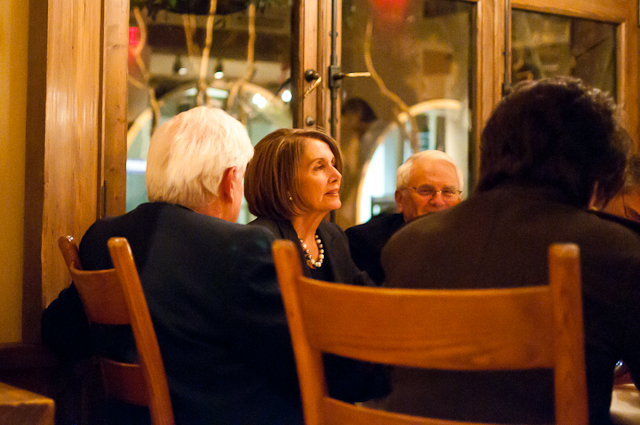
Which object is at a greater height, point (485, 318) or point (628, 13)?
point (628, 13)

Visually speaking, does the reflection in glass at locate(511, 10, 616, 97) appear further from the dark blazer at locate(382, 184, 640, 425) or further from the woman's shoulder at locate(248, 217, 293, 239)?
the dark blazer at locate(382, 184, 640, 425)

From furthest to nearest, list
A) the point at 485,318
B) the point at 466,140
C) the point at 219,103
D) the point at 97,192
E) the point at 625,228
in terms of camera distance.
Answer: the point at 466,140, the point at 219,103, the point at 97,192, the point at 625,228, the point at 485,318

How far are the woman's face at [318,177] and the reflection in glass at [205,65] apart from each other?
2.34 ft

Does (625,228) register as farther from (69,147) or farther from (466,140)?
(466,140)

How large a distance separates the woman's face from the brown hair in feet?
0.06

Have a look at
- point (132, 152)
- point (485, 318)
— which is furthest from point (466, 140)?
point (485, 318)

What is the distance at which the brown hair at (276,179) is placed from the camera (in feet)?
5.88

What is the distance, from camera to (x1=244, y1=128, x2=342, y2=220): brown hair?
179cm

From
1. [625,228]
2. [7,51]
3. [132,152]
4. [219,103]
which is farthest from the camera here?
[219,103]

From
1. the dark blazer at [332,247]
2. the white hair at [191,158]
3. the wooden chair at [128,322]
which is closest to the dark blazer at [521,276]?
the wooden chair at [128,322]

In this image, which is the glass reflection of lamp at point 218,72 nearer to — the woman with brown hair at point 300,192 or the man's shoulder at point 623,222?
the woman with brown hair at point 300,192

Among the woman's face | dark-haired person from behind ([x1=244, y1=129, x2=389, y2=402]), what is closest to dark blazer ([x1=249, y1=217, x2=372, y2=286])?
dark-haired person from behind ([x1=244, y1=129, x2=389, y2=402])

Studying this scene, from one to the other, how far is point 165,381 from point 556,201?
30.4 inches

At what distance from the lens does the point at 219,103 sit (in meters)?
2.45
